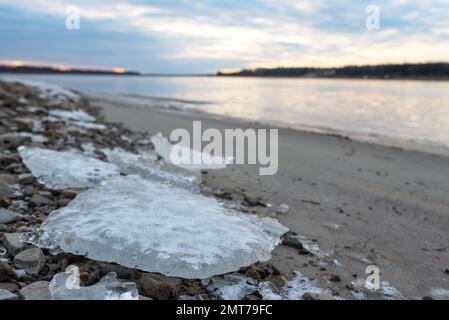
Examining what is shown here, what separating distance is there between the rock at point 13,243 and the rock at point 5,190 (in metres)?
1.13

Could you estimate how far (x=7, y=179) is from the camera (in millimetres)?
4551

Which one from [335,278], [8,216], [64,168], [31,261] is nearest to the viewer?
[31,261]

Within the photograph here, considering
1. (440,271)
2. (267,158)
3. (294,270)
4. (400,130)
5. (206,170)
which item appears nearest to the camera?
(294,270)

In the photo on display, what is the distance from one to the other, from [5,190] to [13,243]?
1379 mm

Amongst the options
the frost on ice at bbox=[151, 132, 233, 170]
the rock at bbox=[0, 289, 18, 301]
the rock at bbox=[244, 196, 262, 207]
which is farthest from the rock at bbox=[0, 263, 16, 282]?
the frost on ice at bbox=[151, 132, 233, 170]

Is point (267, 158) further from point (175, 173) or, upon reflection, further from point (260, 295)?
point (260, 295)

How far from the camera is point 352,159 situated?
352 inches

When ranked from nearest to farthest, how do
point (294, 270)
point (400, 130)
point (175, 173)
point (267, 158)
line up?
point (294, 270)
point (175, 173)
point (267, 158)
point (400, 130)

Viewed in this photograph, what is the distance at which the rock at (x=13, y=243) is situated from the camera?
9.81ft

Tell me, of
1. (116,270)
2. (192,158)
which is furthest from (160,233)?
(192,158)

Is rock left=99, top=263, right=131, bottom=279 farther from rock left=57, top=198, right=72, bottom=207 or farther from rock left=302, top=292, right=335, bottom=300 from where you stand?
rock left=57, top=198, right=72, bottom=207

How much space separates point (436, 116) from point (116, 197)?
72.6ft

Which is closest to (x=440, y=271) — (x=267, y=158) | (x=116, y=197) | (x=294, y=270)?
(x=294, y=270)

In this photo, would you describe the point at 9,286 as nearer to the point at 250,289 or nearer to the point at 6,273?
the point at 6,273
